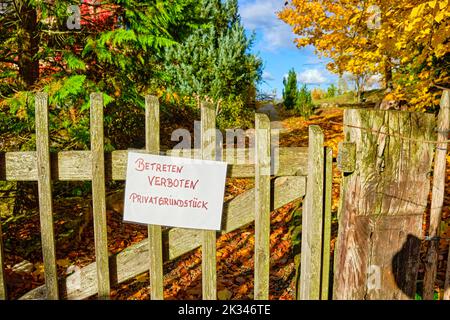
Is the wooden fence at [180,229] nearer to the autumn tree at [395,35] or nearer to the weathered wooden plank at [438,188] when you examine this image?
the weathered wooden plank at [438,188]

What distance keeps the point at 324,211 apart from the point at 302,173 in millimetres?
267

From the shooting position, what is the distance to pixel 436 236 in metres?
2.06

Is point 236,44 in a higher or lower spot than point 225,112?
higher

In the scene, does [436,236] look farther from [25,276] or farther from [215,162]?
[25,276]

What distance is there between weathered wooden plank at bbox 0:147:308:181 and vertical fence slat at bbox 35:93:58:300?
2.2 inches

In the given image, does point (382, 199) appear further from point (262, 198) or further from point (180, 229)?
point (180, 229)

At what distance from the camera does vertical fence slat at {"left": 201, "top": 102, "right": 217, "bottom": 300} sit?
1824 mm

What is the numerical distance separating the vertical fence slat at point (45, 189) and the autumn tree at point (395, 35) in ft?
11.4

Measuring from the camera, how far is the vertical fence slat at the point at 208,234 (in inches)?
71.8

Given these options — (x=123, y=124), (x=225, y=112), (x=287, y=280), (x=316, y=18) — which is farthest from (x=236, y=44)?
(x=287, y=280)

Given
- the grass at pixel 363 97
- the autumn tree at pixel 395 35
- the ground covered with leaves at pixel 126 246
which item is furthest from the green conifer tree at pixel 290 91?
the ground covered with leaves at pixel 126 246

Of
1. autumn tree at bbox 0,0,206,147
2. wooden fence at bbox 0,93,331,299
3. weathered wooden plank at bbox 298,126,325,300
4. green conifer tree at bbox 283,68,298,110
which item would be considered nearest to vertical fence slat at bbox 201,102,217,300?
wooden fence at bbox 0,93,331,299

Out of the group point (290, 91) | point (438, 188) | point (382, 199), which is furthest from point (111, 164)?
point (290, 91)

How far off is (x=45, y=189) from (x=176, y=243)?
2.69 feet
